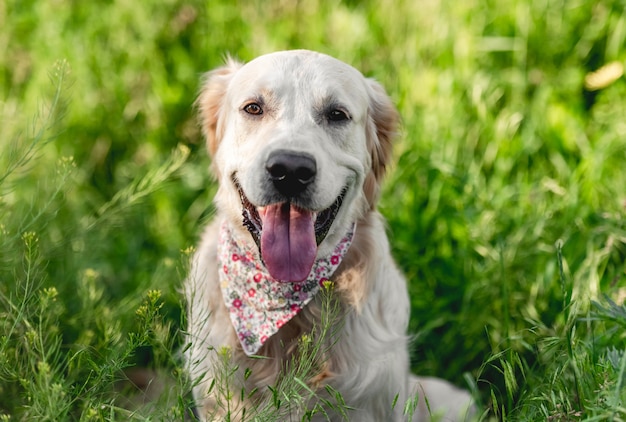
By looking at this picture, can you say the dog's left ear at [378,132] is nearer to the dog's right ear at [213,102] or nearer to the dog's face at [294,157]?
the dog's face at [294,157]

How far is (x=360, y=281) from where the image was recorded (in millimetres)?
2854

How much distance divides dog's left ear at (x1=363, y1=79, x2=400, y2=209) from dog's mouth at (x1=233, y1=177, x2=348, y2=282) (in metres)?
0.36

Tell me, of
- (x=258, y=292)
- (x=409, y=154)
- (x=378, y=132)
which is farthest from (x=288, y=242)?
(x=409, y=154)

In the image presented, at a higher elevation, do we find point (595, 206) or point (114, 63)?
point (114, 63)

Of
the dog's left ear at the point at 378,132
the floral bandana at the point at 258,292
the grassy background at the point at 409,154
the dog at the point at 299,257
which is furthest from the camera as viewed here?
the grassy background at the point at 409,154

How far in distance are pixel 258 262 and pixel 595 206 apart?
6.72ft

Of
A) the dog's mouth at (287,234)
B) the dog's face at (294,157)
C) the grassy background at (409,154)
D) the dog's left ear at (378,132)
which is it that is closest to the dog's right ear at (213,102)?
the dog's face at (294,157)

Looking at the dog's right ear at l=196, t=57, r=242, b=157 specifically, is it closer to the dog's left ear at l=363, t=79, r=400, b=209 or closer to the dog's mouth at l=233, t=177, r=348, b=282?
the dog's mouth at l=233, t=177, r=348, b=282

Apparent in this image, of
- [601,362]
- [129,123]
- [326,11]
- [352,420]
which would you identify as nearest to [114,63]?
[129,123]

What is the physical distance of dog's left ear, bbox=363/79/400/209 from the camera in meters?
3.06

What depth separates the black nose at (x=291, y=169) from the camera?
247cm

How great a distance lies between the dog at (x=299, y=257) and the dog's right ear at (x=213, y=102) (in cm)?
9

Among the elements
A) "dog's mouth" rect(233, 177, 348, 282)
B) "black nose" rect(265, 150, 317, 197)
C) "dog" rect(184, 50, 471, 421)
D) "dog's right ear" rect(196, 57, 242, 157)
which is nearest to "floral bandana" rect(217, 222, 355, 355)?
"dog" rect(184, 50, 471, 421)

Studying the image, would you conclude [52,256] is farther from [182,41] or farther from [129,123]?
[182,41]
